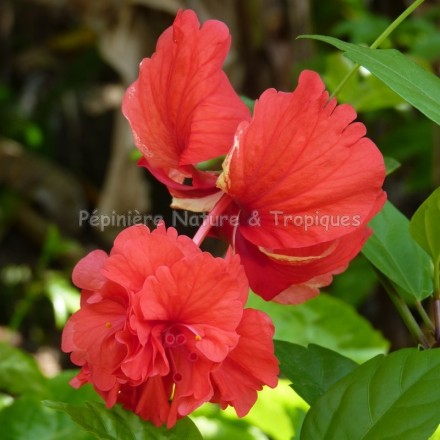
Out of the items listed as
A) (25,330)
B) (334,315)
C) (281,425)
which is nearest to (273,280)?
(281,425)

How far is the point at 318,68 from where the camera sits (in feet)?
7.16

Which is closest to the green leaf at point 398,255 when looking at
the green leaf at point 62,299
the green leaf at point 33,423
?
the green leaf at point 33,423

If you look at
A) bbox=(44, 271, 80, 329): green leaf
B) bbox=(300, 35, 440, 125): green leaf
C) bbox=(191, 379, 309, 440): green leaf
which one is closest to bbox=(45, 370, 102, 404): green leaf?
bbox=(191, 379, 309, 440): green leaf

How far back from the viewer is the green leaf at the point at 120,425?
630 millimetres

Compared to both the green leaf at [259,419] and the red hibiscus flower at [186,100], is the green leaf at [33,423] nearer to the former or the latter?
the green leaf at [259,419]

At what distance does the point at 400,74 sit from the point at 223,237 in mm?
203

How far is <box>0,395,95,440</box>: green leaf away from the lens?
0.94 meters

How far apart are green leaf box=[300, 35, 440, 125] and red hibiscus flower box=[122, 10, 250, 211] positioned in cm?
9

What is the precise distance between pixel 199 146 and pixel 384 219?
26cm

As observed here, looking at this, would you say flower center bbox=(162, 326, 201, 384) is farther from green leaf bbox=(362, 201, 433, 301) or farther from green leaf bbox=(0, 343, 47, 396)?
green leaf bbox=(0, 343, 47, 396)

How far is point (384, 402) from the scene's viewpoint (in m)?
0.63

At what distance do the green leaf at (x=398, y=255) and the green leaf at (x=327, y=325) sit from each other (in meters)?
0.59

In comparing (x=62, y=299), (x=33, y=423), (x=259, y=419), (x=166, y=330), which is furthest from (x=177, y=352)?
(x=62, y=299)

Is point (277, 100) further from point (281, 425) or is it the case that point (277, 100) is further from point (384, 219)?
point (281, 425)
